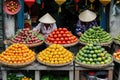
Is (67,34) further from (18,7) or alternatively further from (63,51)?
(18,7)

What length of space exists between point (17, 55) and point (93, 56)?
5.46 feet

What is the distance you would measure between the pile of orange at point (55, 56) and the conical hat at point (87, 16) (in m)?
2.03

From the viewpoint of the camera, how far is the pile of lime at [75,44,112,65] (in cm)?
857

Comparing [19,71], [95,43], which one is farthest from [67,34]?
[19,71]

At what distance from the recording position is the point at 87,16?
10570 millimetres

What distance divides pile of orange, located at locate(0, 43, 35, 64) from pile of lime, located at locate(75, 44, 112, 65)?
44.0 inches

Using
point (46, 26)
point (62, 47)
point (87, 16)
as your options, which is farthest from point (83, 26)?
point (62, 47)

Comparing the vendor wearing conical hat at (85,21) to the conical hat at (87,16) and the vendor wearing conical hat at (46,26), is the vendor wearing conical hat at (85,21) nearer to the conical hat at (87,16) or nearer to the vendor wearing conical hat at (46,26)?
the conical hat at (87,16)

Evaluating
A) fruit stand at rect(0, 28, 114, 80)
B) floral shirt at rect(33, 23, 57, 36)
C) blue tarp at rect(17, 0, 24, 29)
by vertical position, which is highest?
blue tarp at rect(17, 0, 24, 29)

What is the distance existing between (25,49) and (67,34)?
125 centimetres

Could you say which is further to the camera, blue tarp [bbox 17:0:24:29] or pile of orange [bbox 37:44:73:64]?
blue tarp [bbox 17:0:24:29]

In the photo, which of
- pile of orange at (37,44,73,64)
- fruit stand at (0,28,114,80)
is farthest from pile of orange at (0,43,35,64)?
pile of orange at (37,44,73,64)

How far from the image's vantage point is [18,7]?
408 inches

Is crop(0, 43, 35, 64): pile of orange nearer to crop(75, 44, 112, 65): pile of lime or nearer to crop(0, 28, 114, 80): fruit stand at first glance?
crop(0, 28, 114, 80): fruit stand
